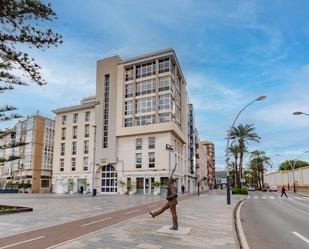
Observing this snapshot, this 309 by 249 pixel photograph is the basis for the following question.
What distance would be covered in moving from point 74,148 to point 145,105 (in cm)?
1835

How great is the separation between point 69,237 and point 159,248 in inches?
121

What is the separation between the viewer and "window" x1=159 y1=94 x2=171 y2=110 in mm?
49625

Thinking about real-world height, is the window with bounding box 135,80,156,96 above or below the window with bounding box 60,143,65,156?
above

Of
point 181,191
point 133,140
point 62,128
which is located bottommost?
point 181,191

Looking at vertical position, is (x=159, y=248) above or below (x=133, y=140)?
below

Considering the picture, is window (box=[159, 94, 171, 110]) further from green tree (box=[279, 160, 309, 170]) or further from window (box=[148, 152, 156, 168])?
green tree (box=[279, 160, 309, 170])

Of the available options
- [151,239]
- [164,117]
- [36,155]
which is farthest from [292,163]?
[151,239]

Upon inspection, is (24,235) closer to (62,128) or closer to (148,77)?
(148,77)

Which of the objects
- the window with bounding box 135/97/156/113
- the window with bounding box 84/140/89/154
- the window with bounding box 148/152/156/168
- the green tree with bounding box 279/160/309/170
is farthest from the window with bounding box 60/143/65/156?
the green tree with bounding box 279/160/309/170

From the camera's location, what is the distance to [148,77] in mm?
52250

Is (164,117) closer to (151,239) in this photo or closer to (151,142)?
(151,142)

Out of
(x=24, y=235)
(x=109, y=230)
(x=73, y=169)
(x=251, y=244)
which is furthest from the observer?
(x=73, y=169)

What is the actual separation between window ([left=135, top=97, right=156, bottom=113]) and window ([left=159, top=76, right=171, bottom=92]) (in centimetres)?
235

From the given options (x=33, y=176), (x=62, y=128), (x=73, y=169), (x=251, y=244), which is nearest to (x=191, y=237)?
(x=251, y=244)
